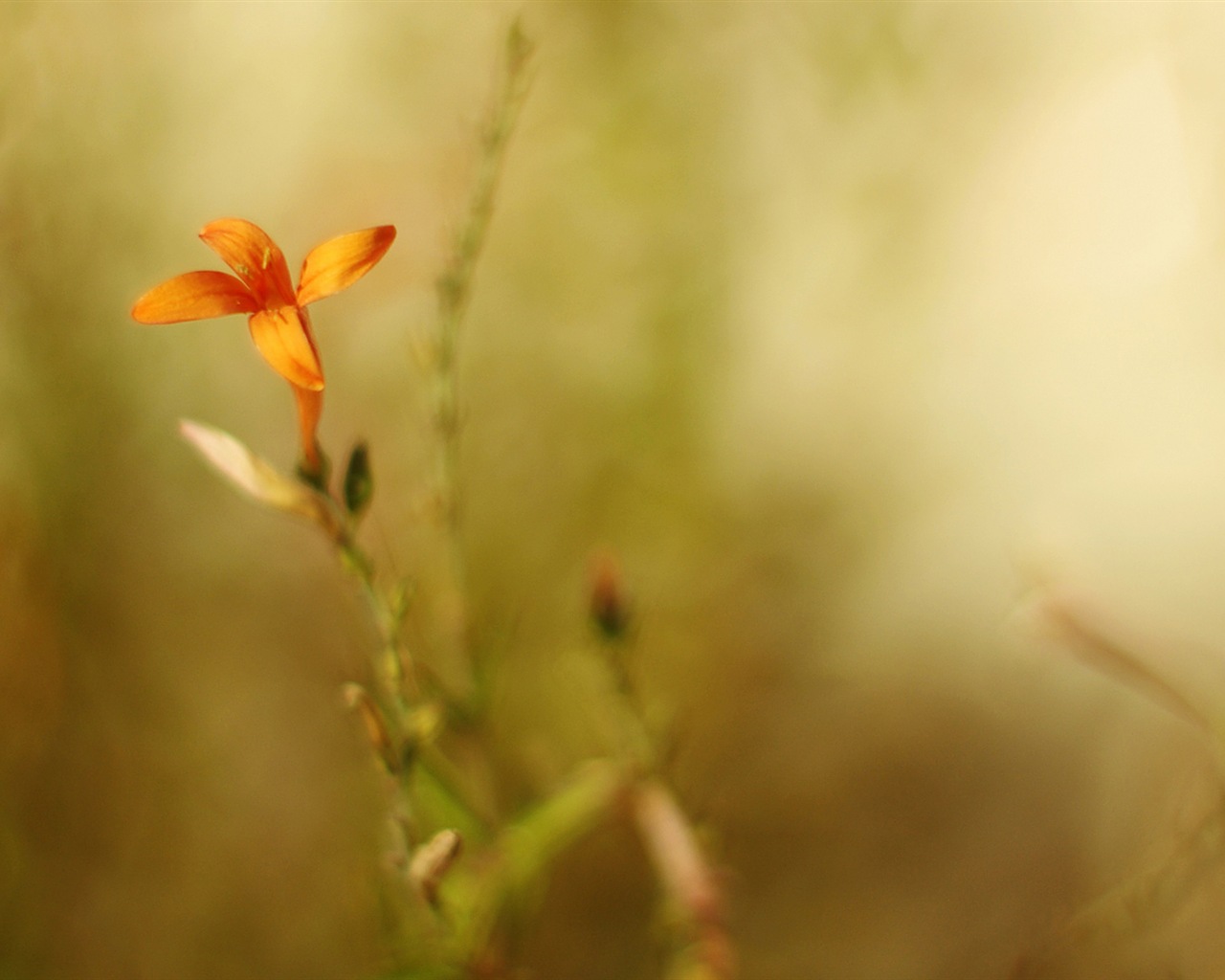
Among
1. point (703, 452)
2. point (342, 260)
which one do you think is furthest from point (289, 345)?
point (703, 452)

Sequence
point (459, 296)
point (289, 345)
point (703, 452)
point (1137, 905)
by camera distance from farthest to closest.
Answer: point (703, 452) < point (1137, 905) < point (459, 296) < point (289, 345)

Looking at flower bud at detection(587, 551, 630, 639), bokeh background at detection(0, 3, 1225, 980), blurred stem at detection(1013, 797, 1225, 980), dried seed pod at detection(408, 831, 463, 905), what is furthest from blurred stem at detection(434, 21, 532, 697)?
blurred stem at detection(1013, 797, 1225, 980)

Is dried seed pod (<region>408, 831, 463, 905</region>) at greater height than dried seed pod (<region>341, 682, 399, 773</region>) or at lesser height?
lesser

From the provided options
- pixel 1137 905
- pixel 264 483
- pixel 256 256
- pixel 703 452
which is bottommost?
pixel 1137 905

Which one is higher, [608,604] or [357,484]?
[357,484]

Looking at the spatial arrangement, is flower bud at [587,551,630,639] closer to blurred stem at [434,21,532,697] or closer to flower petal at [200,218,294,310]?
blurred stem at [434,21,532,697]

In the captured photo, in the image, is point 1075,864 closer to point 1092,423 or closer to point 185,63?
point 1092,423

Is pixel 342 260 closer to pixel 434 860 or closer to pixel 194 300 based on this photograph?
pixel 194 300
